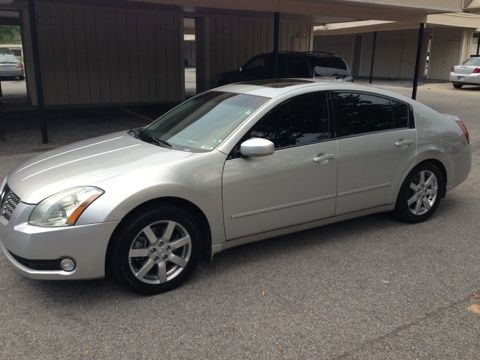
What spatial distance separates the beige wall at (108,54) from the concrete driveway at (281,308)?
37.6ft

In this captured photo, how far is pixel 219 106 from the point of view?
433cm

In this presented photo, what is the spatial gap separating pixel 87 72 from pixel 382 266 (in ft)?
42.6

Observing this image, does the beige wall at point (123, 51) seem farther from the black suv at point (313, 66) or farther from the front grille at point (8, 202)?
the front grille at point (8, 202)

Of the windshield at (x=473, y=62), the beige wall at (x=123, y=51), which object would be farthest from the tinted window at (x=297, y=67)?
the windshield at (x=473, y=62)

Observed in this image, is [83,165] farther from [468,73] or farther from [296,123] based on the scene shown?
[468,73]

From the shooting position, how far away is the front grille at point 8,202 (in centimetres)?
330

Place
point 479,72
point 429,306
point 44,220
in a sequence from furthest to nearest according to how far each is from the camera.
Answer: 1. point 479,72
2. point 429,306
3. point 44,220

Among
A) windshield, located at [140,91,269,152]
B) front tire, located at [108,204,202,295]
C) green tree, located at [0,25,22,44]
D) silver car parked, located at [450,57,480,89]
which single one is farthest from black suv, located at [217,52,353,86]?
green tree, located at [0,25,22,44]

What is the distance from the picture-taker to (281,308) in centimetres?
329

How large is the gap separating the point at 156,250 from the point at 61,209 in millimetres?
746

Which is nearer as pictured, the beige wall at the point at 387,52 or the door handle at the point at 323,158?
the door handle at the point at 323,158

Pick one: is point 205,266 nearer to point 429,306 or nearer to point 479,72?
point 429,306

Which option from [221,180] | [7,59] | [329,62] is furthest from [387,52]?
[221,180]

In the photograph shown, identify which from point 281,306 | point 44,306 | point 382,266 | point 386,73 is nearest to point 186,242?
point 281,306
